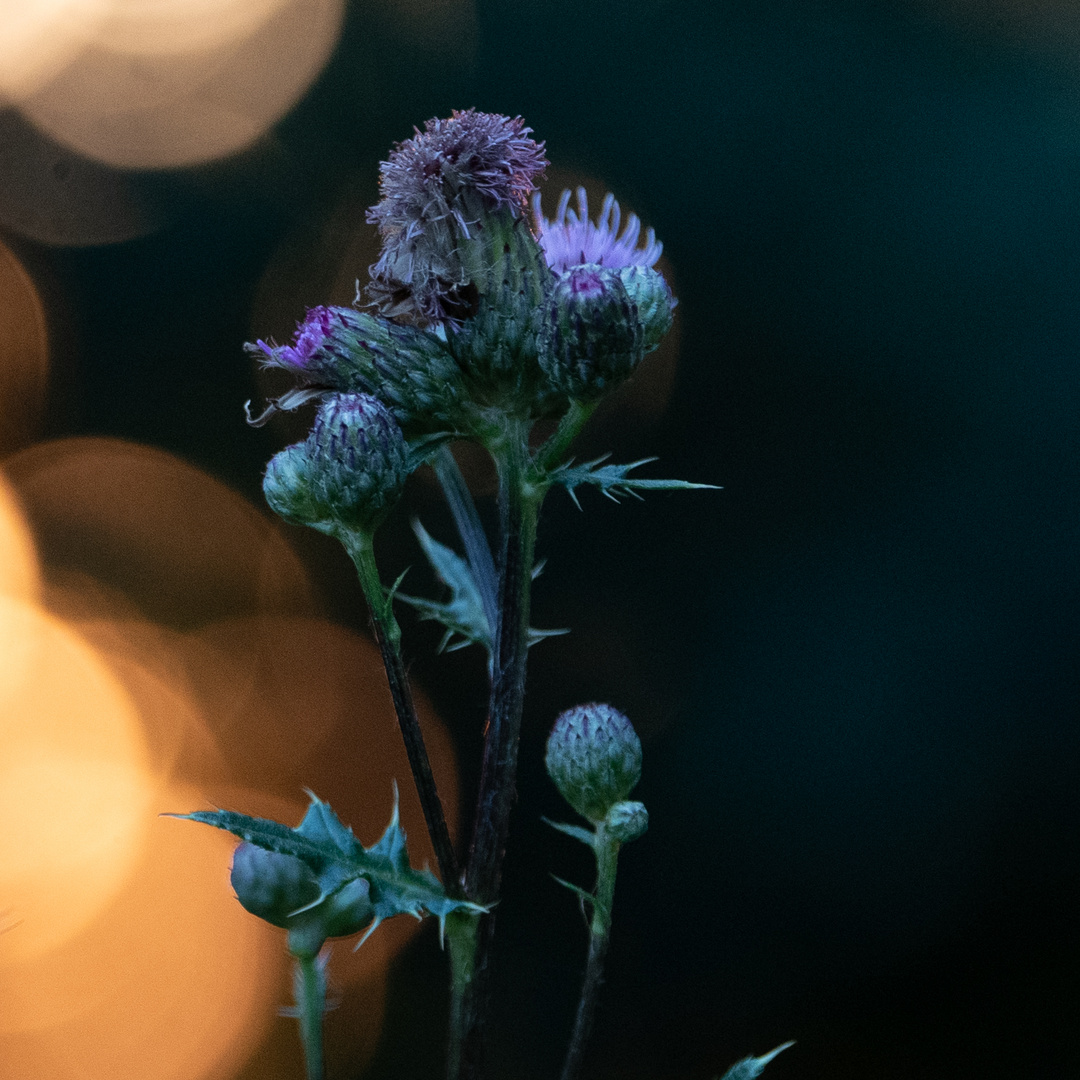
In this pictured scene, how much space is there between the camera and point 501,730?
49.0 inches

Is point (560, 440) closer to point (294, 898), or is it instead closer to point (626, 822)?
point (626, 822)

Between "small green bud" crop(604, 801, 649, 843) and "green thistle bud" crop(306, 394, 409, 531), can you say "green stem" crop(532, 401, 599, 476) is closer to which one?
"green thistle bud" crop(306, 394, 409, 531)

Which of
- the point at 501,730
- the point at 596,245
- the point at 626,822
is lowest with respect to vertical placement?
the point at 626,822

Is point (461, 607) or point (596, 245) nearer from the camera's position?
point (461, 607)

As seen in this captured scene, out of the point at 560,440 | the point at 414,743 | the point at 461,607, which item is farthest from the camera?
the point at 461,607

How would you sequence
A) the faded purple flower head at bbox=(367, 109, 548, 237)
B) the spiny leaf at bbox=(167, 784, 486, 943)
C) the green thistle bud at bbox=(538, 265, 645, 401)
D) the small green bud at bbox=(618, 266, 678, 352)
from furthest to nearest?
the small green bud at bbox=(618, 266, 678, 352) → the faded purple flower head at bbox=(367, 109, 548, 237) → the green thistle bud at bbox=(538, 265, 645, 401) → the spiny leaf at bbox=(167, 784, 486, 943)

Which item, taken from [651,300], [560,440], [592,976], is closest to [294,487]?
[560,440]

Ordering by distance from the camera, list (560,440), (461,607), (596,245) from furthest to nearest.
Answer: (596,245) < (461,607) < (560,440)

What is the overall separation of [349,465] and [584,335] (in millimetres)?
328

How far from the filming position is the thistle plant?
3.96ft

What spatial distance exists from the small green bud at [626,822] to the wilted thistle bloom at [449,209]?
691mm

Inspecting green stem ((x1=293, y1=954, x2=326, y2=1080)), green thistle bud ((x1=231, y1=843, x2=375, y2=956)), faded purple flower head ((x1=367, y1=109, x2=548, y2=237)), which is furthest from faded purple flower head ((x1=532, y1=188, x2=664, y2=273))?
green stem ((x1=293, y1=954, x2=326, y2=1080))

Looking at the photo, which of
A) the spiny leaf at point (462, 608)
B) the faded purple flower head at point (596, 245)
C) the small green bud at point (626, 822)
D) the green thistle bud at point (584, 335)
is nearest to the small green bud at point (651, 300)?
the faded purple flower head at point (596, 245)

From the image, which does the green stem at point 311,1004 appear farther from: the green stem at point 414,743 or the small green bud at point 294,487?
the small green bud at point 294,487
